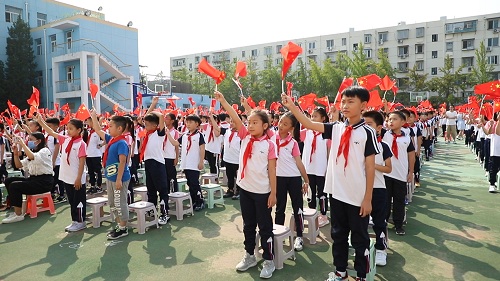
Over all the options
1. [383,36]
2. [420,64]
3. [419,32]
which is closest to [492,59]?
[420,64]

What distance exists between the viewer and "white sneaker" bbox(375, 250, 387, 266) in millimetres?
3846

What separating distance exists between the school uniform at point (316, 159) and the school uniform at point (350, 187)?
2.05 metres

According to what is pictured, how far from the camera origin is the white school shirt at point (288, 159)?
4410 mm

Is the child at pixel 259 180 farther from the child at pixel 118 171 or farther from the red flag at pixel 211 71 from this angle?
the child at pixel 118 171

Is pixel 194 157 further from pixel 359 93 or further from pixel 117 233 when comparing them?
pixel 359 93

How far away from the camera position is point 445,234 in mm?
4875

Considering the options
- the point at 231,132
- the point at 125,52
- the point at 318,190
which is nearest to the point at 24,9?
the point at 125,52

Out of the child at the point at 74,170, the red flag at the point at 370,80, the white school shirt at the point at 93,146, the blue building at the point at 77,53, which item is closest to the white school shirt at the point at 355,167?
the red flag at the point at 370,80

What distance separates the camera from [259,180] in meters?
3.67

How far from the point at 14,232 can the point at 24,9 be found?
27857mm

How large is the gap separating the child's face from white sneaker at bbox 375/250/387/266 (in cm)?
179

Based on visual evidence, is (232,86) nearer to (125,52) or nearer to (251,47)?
(125,52)

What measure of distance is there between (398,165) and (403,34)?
4517cm

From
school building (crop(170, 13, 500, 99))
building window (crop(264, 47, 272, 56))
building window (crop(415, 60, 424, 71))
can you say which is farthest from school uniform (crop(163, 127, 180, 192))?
building window (crop(264, 47, 272, 56))
